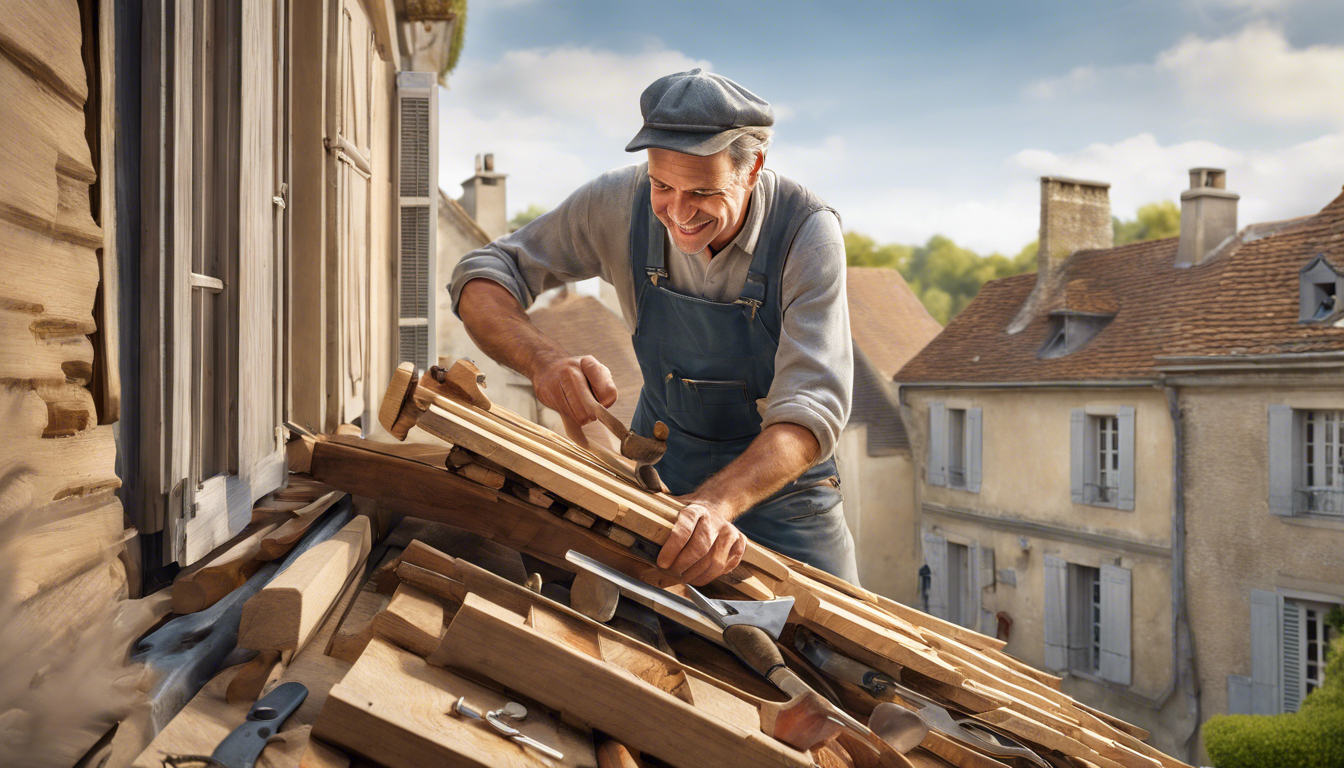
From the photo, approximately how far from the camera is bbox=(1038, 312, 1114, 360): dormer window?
1586 cm

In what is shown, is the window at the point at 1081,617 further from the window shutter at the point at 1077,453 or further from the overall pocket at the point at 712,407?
the overall pocket at the point at 712,407

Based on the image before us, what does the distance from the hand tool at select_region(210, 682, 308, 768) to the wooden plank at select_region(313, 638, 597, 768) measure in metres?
0.07

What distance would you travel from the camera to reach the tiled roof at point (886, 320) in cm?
2197

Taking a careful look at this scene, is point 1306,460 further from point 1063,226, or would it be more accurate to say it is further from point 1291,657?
point 1063,226

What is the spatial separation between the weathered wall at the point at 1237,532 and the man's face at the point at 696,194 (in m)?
11.9

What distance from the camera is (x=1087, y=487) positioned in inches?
584

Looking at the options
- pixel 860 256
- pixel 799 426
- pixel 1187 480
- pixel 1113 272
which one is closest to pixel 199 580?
pixel 799 426

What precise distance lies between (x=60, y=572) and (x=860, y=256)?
48473mm

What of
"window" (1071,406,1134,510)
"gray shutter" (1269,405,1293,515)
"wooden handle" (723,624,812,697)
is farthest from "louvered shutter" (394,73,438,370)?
"window" (1071,406,1134,510)

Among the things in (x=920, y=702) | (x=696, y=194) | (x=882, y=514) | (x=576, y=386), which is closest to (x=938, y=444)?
(x=882, y=514)

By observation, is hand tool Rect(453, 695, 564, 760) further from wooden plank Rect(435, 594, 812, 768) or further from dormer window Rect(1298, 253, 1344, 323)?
dormer window Rect(1298, 253, 1344, 323)

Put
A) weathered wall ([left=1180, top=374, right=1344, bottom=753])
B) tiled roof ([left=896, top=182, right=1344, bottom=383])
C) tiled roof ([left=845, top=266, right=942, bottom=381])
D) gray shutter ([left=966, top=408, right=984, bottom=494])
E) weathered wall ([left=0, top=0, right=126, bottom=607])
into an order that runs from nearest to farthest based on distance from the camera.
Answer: weathered wall ([left=0, top=0, right=126, bottom=607])
weathered wall ([left=1180, top=374, right=1344, bottom=753])
tiled roof ([left=896, top=182, right=1344, bottom=383])
gray shutter ([left=966, top=408, right=984, bottom=494])
tiled roof ([left=845, top=266, right=942, bottom=381])

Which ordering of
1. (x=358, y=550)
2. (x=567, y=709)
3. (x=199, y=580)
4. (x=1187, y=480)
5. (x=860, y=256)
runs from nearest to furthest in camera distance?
(x=567, y=709)
(x=199, y=580)
(x=358, y=550)
(x=1187, y=480)
(x=860, y=256)

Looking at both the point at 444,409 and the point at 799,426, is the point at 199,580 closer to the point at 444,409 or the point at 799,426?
the point at 444,409
